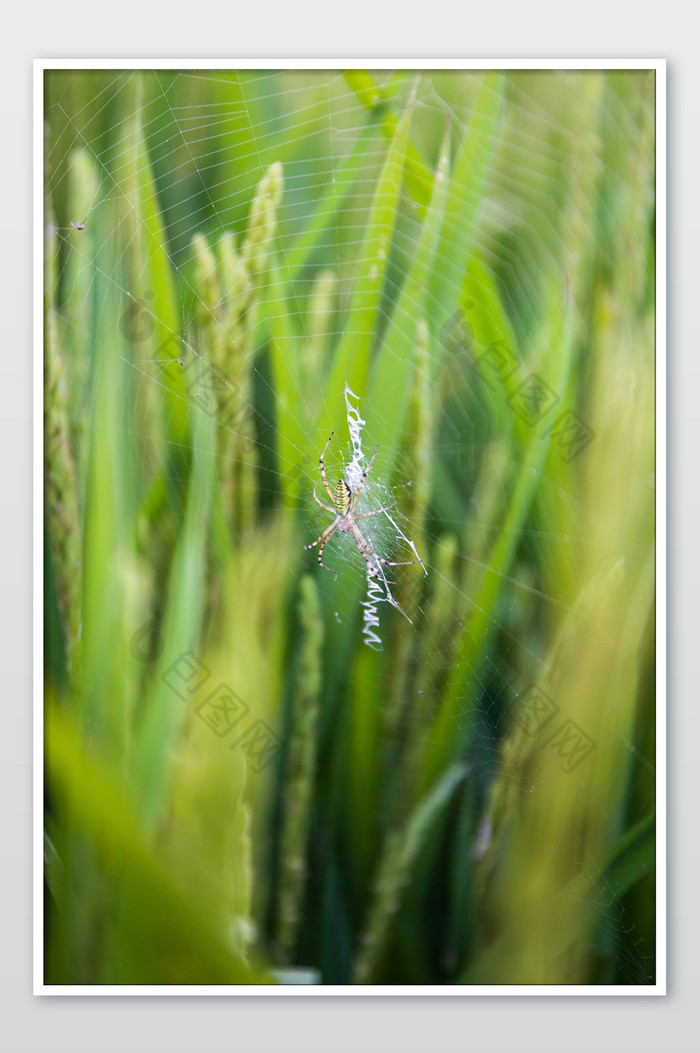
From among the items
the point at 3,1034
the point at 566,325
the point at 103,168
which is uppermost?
the point at 103,168

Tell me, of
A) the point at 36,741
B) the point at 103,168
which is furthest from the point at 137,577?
the point at 103,168

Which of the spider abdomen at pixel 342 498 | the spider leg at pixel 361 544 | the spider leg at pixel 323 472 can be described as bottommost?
the spider leg at pixel 361 544

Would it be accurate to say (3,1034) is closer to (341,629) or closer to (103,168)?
(341,629)

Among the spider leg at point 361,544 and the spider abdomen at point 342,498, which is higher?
the spider abdomen at point 342,498

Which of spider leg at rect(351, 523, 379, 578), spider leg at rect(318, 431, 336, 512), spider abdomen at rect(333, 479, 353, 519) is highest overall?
spider leg at rect(318, 431, 336, 512)

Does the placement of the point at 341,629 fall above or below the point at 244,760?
above

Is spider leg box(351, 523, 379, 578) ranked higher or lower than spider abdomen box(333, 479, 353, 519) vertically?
lower
